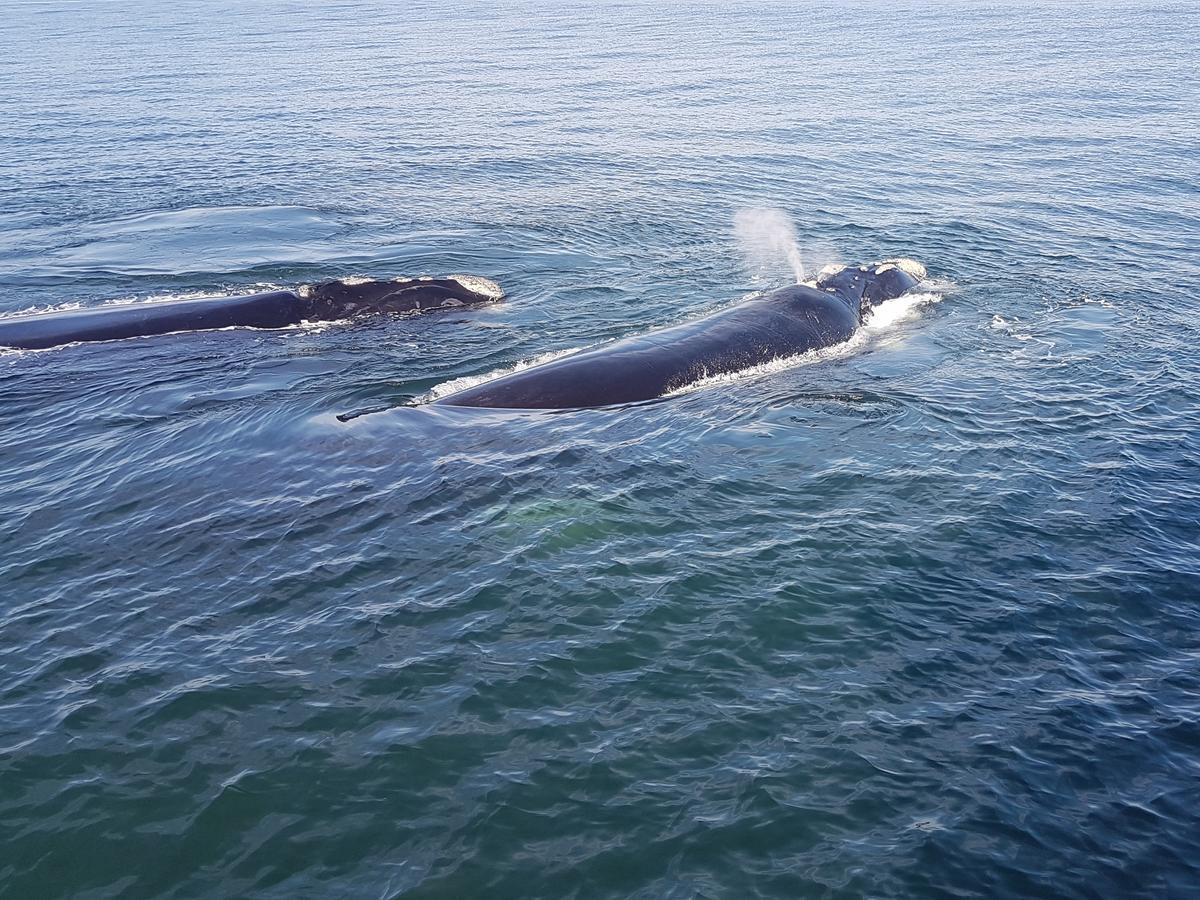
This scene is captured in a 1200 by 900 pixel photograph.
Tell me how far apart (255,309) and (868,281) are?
15.0 metres

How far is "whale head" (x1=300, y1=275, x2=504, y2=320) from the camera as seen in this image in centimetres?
2525

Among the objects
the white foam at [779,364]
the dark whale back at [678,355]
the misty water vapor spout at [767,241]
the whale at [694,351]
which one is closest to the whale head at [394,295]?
the whale at [694,351]

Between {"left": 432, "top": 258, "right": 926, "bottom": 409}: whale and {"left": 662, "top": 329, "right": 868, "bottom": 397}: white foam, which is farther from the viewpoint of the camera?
{"left": 662, "top": 329, "right": 868, "bottom": 397}: white foam

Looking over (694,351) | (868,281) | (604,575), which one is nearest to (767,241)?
(868,281)

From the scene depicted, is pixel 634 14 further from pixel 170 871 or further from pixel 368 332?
pixel 170 871

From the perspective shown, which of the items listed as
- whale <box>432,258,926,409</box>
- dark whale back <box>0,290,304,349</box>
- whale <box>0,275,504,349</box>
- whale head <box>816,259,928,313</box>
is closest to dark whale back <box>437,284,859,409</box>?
whale <box>432,258,926,409</box>

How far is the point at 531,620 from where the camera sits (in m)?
13.7

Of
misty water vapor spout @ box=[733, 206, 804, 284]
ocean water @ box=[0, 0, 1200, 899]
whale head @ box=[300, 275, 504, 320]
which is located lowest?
ocean water @ box=[0, 0, 1200, 899]

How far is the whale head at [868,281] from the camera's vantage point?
25.6 m

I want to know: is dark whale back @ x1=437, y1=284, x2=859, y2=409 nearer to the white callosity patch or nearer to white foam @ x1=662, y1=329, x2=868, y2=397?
white foam @ x1=662, y1=329, x2=868, y2=397

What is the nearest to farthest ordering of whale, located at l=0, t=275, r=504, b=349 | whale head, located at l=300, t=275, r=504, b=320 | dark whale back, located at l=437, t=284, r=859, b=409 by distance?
1. dark whale back, located at l=437, t=284, r=859, b=409
2. whale, located at l=0, t=275, r=504, b=349
3. whale head, located at l=300, t=275, r=504, b=320

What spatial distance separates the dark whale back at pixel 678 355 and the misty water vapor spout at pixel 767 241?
3390 mm

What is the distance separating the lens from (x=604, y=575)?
584 inches

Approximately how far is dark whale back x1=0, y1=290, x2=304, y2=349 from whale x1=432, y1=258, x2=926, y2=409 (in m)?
6.88
